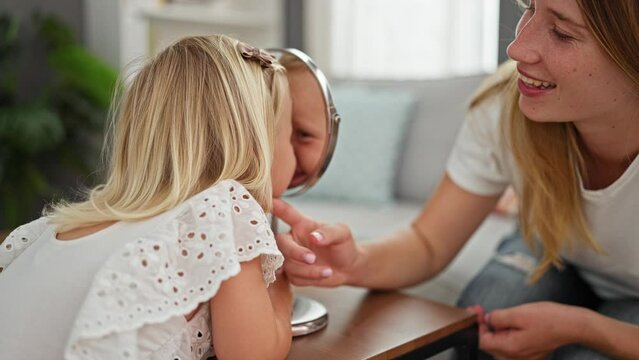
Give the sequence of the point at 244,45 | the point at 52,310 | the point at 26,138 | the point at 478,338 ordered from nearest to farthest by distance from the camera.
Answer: the point at 52,310
the point at 244,45
the point at 478,338
the point at 26,138

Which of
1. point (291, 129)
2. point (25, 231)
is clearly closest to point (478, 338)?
point (291, 129)

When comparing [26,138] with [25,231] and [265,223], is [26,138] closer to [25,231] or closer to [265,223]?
[25,231]

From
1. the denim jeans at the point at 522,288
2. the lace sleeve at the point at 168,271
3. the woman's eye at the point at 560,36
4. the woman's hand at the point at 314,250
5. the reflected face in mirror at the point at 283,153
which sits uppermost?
the woman's eye at the point at 560,36

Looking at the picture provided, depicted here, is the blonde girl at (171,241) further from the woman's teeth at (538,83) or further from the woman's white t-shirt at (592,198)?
the woman's white t-shirt at (592,198)

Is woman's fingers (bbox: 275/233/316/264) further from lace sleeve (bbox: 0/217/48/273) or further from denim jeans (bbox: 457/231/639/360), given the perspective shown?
denim jeans (bbox: 457/231/639/360)

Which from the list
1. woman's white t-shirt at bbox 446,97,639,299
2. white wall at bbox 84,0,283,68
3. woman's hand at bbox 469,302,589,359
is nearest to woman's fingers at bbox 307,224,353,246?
woman's hand at bbox 469,302,589,359

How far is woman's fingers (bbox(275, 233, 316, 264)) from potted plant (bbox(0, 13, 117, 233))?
5.57 ft

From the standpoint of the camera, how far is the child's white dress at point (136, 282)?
73cm

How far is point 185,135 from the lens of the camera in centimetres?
86

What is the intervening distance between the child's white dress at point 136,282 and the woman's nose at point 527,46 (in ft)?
1.44

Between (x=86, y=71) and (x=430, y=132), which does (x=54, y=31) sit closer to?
(x=86, y=71)

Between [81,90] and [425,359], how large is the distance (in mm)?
2113

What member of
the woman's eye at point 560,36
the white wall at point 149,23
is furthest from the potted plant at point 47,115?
the woman's eye at point 560,36

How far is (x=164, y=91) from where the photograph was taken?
2.93 feet
